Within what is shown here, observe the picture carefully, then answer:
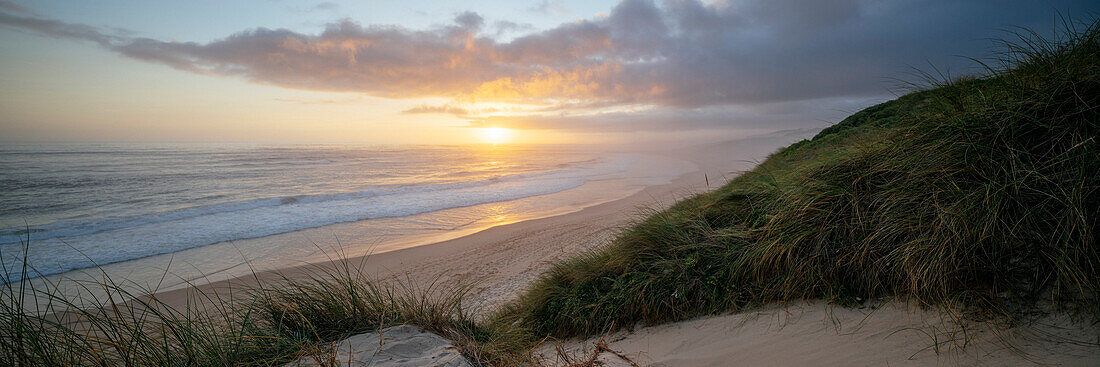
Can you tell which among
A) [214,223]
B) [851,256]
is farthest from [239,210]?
[851,256]

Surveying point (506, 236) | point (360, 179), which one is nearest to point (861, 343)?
point (506, 236)

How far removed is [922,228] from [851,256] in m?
0.53

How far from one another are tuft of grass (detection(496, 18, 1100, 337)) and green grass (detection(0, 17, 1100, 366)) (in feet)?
0.05

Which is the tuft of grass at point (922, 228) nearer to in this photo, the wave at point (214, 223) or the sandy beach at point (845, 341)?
the sandy beach at point (845, 341)

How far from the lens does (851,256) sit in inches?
138

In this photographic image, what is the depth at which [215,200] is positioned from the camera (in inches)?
736

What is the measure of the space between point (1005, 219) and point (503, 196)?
18574 mm

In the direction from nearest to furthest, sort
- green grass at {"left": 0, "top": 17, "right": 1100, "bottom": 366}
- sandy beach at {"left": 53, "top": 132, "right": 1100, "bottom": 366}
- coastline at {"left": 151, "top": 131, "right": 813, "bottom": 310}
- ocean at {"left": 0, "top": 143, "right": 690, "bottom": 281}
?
sandy beach at {"left": 53, "top": 132, "right": 1100, "bottom": 366}, green grass at {"left": 0, "top": 17, "right": 1100, "bottom": 366}, coastline at {"left": 151, "top": 131, "right": 813, "bottom": 310}, ocean at {"left": 0, "top": 143, "right": 690, "bottom": 281}

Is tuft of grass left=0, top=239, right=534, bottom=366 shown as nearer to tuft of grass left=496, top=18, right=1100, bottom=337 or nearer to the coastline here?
tuft of grass left=496, top=18, right=1100, bottom=337

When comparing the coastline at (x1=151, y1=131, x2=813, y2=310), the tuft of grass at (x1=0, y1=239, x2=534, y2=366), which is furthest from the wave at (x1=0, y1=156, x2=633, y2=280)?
the tuft of grass at (x1=0, y1=239, x2=534, y2=366)

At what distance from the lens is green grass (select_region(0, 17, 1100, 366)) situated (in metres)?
2.61

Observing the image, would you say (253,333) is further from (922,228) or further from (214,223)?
(214,223)

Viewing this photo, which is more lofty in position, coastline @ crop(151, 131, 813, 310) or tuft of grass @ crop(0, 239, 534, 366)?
tuft of grass @ crop(0, 239, 534, 366)

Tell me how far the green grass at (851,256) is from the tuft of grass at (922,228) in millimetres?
14
